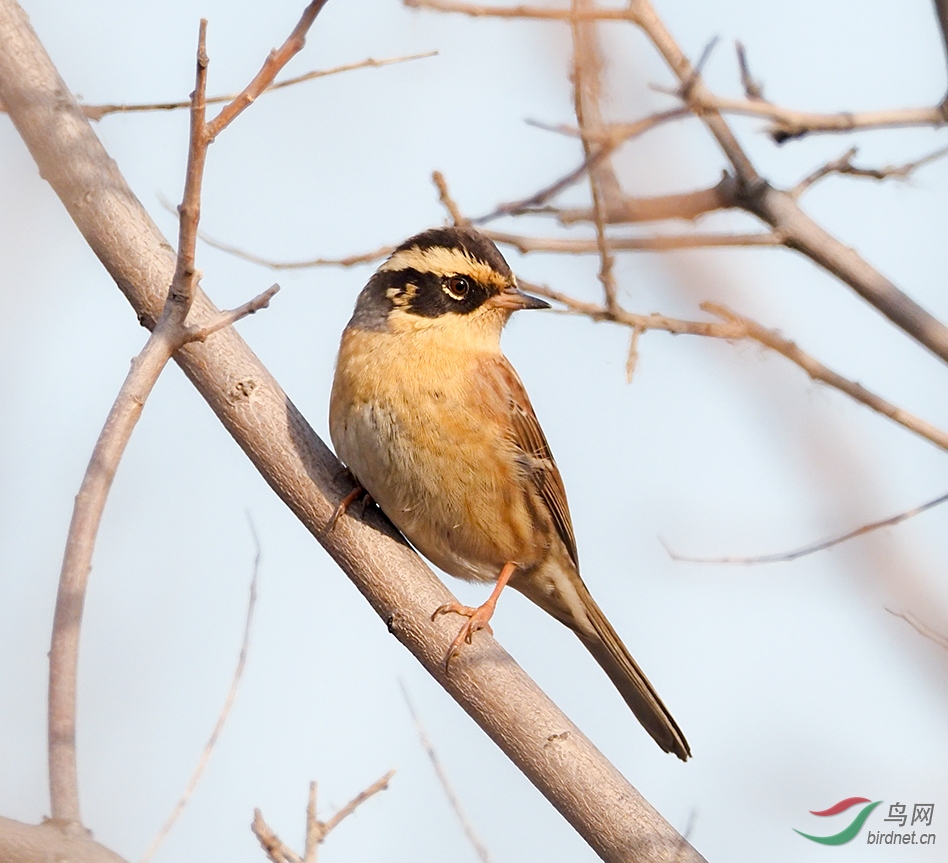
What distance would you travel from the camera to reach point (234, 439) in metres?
4.76

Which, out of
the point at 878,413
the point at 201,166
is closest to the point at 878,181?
the point at 878,413

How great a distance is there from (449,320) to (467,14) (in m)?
2.51

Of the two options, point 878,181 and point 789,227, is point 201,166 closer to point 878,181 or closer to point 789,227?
point 789,227

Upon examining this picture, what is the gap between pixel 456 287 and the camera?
233 inches

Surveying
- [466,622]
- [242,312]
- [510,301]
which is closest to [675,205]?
[242,312]

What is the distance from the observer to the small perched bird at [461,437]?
5371mm

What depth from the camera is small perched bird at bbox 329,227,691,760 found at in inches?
211

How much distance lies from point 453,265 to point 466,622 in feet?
6.51

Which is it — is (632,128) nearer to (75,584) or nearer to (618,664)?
(75,584)

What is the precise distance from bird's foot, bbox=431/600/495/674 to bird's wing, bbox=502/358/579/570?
1198 mm

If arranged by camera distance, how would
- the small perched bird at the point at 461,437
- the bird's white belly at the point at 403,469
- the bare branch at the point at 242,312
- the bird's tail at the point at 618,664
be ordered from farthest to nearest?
1. the bird's tail at the point at 618,664
2. the small perched bird at the point at 461,437
3. the bird's white belly at the point at 403,469
4. the bare branch at the point at 242,312

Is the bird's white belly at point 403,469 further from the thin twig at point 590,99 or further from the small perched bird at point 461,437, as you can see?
the thin twig at point 590,99

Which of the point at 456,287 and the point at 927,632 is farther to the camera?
the point at 456,287

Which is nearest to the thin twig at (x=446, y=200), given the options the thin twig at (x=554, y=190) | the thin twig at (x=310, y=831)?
the thin twig at (x=554, y=190)
